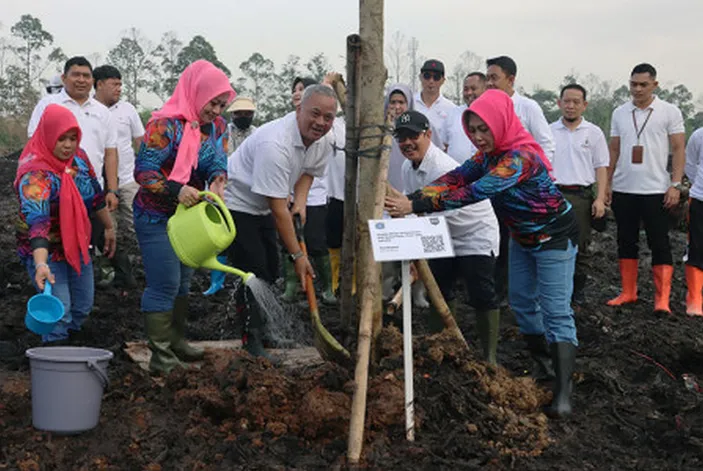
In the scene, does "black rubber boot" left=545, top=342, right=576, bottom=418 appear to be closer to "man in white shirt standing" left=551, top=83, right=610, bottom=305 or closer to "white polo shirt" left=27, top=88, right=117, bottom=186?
"man in white shirt standing" left=551, top=83, right=610, bottom=305

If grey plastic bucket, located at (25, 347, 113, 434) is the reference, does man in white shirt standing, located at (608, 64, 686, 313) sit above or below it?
above

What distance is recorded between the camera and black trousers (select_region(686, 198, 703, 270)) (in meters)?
7.18

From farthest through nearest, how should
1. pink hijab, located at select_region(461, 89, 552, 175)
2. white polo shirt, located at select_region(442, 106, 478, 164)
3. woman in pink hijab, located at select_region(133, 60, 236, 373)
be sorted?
white polo shirt, located at select_region(442, 106, 478, 164)
woman in pink hijab, located at select_region(133, 60, 236, 373)
pink hijab, located at select_region(461, 89, 552, 175)

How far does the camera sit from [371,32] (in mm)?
4082

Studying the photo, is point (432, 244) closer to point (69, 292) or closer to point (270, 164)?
point (270, 164)

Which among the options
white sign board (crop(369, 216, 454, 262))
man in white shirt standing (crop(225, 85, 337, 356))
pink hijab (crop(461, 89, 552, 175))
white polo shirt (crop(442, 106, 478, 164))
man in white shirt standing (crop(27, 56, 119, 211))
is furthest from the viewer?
white polo shirt (crop(442, 106, 478, 164))

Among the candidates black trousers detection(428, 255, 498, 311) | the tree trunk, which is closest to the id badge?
black trousers detection(428, 255, 498, 311)

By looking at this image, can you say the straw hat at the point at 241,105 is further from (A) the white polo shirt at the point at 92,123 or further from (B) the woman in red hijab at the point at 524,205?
(B) the woman in red hijab at the point at 524,205

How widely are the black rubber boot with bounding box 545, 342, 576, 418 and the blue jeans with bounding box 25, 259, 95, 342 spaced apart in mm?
2764

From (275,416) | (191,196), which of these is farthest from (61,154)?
(275,416)

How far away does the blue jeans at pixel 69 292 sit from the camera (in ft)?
15.4

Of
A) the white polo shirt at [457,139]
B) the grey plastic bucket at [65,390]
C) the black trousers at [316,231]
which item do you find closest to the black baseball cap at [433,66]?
the white polo shirt at [457,139]

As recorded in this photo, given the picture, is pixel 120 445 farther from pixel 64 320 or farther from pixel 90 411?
pixel 64 320

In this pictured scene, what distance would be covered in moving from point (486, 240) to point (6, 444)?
2875 millimetres
